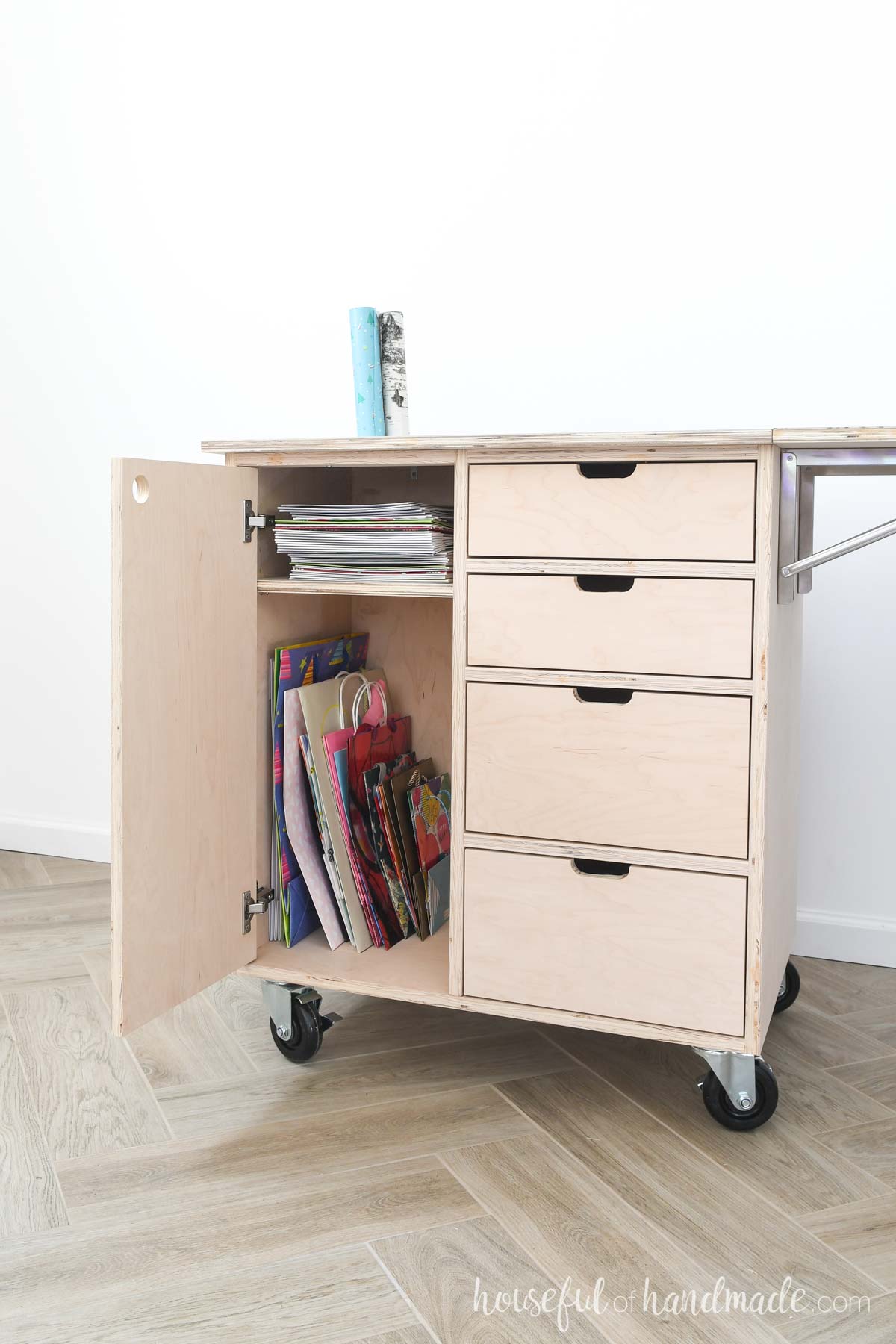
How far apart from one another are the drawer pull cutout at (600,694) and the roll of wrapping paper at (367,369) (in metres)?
0.48

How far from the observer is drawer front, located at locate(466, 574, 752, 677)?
128 cm

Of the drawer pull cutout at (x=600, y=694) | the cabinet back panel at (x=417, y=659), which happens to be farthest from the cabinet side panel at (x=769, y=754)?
the cabinet back panel at (x=417, y=659)

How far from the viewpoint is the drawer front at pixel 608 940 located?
1.31 metres

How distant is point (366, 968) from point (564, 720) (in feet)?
1.61

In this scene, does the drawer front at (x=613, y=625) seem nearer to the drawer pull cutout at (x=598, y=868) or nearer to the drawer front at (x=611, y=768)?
the drawer front at (x=611, y=768)

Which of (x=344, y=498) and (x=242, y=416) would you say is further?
(x=242, y=416)

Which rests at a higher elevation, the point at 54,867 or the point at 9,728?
the point at 9,728

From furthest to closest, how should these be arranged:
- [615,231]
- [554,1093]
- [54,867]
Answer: [54,867], [615,231], [554,1093]

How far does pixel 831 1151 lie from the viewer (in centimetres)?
134

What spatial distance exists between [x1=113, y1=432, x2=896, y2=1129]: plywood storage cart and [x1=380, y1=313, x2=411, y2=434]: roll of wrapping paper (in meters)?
0.17

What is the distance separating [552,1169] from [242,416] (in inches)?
62.7

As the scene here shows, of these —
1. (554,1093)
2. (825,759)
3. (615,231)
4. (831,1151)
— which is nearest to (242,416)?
Result: (615,231)

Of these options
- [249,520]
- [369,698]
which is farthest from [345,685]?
[249,520]

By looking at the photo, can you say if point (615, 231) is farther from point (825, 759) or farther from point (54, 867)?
point (54, 867)
